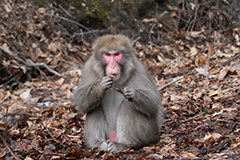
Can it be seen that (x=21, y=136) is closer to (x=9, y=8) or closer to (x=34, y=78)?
(x=34, y=78)

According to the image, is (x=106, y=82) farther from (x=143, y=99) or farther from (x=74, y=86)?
(x=74, y=86)

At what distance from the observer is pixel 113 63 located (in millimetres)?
3846

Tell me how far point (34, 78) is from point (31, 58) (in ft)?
1.61

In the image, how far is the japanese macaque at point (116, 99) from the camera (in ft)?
12.8

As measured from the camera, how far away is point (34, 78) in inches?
284

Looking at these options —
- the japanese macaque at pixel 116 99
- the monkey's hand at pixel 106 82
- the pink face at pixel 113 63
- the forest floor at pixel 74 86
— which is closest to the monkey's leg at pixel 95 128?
the japanese macaque at pixel 116 99

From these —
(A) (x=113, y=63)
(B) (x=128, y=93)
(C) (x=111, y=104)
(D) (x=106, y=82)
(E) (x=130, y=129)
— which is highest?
(A) (x=113, y=63)

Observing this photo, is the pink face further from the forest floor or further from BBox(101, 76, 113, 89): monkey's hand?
the forest floor

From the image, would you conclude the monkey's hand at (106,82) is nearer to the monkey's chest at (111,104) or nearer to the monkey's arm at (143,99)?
the monkey's arm at (143,99)

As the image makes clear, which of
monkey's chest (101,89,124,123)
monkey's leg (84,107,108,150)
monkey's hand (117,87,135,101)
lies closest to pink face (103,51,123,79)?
monkey's hand (117,87,135,101)

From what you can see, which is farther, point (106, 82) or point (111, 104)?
point (111, 104)

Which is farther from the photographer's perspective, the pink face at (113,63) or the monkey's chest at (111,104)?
the monkey's chest at (111,104)

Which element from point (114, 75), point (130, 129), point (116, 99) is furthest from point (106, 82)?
point (130, 129)

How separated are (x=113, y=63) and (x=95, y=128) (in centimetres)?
88
